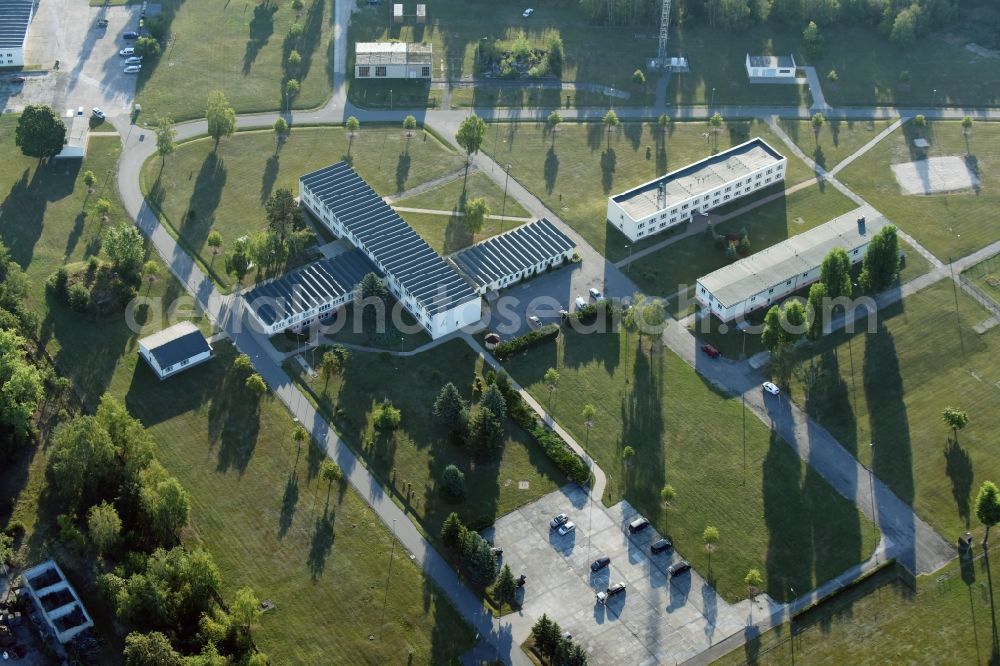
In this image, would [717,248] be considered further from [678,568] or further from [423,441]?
[678,568]

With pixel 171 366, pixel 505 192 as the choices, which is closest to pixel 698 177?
pixel 505 192

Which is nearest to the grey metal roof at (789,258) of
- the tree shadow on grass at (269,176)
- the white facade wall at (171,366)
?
the white facade wall at (171,366)

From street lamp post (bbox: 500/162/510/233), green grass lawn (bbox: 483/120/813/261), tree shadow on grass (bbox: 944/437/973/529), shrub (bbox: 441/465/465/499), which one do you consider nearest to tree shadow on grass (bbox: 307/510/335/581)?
shrub (bbox: 441/465/465/499)

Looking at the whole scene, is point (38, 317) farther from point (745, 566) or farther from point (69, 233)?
point (745, 566)

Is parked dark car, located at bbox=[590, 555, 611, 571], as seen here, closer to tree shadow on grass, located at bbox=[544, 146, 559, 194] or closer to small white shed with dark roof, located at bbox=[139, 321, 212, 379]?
small white shed with dark roof, located at bbox=[139, 321, 212, 379]

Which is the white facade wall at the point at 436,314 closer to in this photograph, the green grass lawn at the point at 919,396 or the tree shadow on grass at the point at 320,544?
the tree shadow on grass at the point at 320,544

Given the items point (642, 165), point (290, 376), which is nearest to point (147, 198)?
point (290, 376)

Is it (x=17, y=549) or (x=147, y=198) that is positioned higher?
(x=147, y=198)
